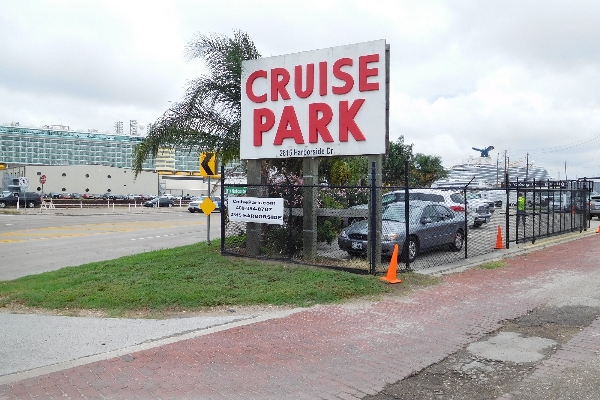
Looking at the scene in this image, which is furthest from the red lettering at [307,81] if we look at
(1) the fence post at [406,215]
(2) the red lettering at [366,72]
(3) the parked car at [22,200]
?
(3) the parked car at [22,200]

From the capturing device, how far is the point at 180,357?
19.1ft

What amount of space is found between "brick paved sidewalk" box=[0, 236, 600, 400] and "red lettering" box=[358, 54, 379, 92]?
4198mm

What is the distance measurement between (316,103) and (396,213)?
11.2ft

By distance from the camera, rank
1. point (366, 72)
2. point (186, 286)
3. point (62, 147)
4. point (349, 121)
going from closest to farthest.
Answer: point (186, 286) < point (366, 72) < point (349, 121) < point (62, 147)

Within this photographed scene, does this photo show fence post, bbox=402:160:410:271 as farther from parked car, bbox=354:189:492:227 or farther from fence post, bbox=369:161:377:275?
parked car, bbox=354:189:492:227

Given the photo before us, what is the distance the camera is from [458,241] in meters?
14.6

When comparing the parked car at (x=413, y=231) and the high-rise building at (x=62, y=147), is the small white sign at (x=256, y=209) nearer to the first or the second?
the parked car at (x=413, y=231)

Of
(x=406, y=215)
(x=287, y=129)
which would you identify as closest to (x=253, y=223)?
(x=287, y=129)

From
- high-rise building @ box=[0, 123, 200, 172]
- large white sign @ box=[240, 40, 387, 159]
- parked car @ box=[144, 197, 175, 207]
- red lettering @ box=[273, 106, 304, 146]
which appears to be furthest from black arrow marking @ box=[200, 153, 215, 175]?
high-rise building @ box=[0, 123, 200, 172]

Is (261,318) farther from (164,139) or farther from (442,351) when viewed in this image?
(164,139)

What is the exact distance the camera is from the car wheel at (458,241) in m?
14.4

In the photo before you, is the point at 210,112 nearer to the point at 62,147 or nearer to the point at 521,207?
the point at 521,207

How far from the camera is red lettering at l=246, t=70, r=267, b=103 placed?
481 inches

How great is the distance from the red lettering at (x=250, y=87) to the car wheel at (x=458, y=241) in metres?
6.37
